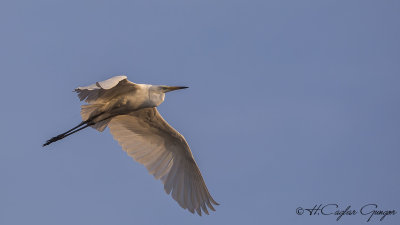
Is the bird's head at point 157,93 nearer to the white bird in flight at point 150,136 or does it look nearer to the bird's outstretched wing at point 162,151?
the white bird in flight at point 150,136

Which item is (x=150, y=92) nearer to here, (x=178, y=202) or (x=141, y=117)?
(x=141, y=117)

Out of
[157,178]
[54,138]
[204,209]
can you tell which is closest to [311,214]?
[204,209]

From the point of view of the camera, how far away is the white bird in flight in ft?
39.7

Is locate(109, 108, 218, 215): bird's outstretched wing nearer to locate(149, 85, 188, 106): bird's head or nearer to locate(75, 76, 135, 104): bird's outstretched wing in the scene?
locate(149, 85, 188, 106): bird's head

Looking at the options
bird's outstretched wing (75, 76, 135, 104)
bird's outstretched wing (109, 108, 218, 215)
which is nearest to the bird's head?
bird's outstretched wing (75, 76, 135, 104)

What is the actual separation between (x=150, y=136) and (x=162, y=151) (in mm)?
422

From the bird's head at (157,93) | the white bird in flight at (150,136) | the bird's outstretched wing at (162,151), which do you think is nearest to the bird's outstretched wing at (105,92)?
the white bird in flight at (150,136)

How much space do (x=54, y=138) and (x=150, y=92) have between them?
243 cm

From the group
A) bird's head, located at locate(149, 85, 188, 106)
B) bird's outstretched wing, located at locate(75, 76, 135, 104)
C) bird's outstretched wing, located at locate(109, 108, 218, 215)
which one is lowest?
bird's outstretched wing, located at locate(109, 108, 218, 215)

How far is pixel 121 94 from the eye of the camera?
12117mm

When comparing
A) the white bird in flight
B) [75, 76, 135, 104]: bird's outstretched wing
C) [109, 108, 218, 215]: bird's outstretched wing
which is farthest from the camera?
[109, 108, 218, 215]: bird's outstretched wing

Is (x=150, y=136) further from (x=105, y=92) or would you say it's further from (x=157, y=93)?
(x=105, y=92)

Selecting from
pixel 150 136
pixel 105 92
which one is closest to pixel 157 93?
pixel 105 92

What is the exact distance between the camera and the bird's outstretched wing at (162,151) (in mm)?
12805
